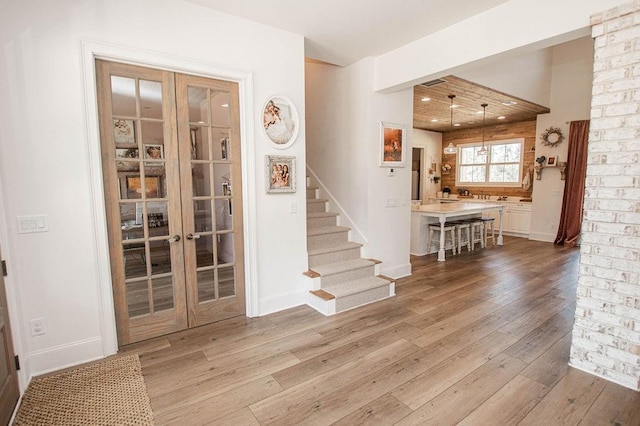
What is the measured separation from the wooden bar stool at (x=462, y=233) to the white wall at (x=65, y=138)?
5.06m

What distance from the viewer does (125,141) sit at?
260cm

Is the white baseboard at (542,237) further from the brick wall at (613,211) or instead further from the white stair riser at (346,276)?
the brick wall at (613,211)

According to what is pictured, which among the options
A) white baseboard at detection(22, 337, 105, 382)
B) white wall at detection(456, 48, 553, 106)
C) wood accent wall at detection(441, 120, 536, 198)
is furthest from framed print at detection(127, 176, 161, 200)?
wood accent wall at detection(441, 120, 536, 198)

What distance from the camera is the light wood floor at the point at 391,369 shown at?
1.94m

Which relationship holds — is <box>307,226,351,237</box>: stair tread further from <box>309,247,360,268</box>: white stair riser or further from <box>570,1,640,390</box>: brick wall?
<box>570,1,640,390</box>: brick wall

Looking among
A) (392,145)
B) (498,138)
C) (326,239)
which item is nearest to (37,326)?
(326,239)

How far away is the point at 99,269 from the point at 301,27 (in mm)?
2871

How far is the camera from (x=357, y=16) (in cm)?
290

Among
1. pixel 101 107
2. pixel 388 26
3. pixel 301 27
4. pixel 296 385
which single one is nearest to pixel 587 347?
pixel 296 385

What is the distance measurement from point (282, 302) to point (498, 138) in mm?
8027

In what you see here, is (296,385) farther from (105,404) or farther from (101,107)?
(101,107)

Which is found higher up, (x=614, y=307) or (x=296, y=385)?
(x=614, y=307)

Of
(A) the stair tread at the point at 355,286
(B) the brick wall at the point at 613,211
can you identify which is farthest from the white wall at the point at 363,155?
(B) the brick wall at the point at 613,211

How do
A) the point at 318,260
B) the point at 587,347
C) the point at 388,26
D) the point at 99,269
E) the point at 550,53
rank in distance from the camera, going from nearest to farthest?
the point at 587,347, the point at 99,269, the point at 388,26, the point at 318,260, the point at 550,53
